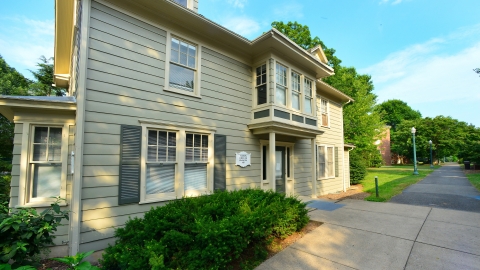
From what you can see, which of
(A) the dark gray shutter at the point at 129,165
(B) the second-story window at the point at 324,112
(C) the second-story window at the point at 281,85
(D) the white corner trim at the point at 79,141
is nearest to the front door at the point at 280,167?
(C) the second-story window at the point at 281,85

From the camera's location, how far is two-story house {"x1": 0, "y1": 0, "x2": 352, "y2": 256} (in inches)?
169

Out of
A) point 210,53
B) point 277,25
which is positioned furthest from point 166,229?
point 277,25

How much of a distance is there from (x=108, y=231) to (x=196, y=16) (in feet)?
17.2

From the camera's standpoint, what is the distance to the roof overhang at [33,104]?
4.03 m

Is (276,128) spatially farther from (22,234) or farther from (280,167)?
(22,234)

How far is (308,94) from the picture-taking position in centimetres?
874

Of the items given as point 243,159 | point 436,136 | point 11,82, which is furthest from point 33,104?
point 436,136

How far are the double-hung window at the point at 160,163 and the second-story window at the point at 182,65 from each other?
4.38 feet

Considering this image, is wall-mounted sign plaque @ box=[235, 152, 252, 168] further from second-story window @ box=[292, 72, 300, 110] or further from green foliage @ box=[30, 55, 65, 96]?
green foliage @ box=[30, 55, 65, 96]

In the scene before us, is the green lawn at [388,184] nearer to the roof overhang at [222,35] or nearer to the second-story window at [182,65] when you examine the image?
the roof overhang at [222,35]

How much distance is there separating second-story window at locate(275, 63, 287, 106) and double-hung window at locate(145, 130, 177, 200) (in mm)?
3657

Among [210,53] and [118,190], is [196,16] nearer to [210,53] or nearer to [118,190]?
[210,53]

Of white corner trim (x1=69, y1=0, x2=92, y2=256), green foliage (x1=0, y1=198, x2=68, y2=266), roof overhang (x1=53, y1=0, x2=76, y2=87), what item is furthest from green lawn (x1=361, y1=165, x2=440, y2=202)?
roof overhang (x1=53, y1=0, x2=76, y2=87)

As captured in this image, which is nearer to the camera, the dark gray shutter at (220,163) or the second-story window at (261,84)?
the dark gray shutter at (220,163)
